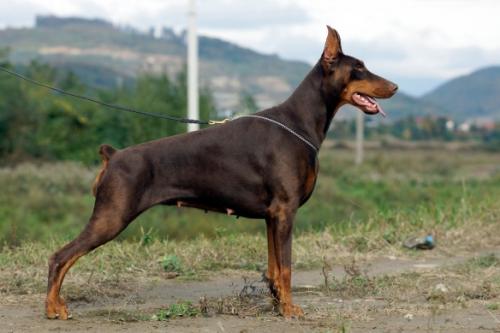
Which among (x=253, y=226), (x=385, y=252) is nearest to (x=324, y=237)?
(x=385, y=252)

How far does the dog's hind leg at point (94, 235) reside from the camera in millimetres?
7430

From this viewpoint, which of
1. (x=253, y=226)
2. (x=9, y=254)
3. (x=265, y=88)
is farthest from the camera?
(x=265, y=88)

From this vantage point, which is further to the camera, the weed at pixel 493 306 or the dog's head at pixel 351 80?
the weed at pixel 493 306

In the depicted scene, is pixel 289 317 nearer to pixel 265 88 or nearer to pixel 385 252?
pixel 385 252

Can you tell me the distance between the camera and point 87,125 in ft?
149

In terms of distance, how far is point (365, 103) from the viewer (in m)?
7.84

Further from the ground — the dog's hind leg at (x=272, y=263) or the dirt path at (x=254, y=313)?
the dog's hind leg at (x=272, y=263)

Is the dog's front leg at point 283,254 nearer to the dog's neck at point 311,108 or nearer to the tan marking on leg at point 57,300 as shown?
the dog's neck at point 311,108

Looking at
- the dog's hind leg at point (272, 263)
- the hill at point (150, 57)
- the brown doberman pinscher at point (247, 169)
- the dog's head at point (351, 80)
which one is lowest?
the dog's hind leg at point (272, 263)

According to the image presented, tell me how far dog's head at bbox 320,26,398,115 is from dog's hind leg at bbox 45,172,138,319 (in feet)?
6.38

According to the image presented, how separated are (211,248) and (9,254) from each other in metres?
2.20

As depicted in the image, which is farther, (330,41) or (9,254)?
(9,254)

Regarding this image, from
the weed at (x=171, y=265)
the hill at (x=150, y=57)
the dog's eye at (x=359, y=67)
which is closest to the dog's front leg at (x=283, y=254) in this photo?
the dog's eye at (x=359, y=67)

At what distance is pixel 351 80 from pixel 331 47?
0.33m
